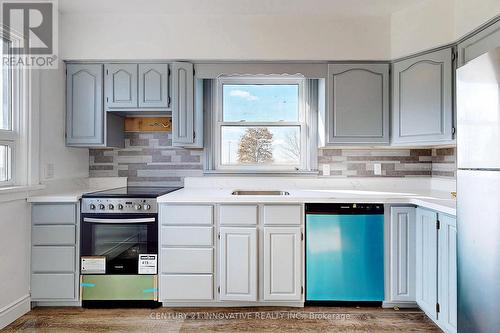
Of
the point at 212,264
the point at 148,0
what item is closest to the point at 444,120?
the point at 212,264

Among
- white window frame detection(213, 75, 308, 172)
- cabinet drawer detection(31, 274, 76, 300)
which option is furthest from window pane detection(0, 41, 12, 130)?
white window frame detection(213, 75, 308, 172)

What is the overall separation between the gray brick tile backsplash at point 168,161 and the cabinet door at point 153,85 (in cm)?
47

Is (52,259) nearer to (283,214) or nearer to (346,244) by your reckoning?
(283,214)

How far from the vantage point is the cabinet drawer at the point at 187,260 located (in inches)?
96.3

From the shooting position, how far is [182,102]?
2.78 m

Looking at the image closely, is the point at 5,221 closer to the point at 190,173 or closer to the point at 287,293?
the point at 190,173

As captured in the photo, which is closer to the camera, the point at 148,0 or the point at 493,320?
the point at 493,320

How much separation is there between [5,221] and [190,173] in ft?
4.96

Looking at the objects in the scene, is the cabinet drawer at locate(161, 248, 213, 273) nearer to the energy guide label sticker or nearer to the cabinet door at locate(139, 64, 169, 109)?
the energy guide label sticker

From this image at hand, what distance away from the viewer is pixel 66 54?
9.08 feet

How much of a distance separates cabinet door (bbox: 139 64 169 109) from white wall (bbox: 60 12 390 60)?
0.33 ft

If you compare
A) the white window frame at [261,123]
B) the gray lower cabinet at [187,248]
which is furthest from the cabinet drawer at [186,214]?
the white window frame at [261,123]
